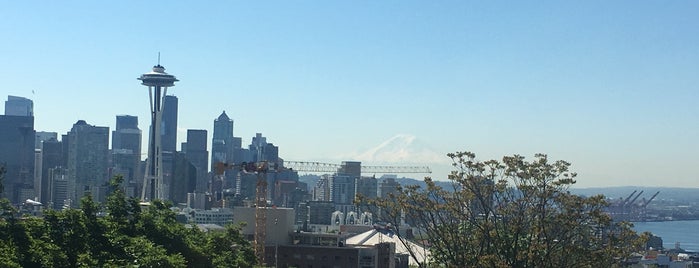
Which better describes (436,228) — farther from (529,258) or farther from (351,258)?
(351,258)

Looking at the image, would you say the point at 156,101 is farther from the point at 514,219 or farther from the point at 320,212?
the point at 514,219

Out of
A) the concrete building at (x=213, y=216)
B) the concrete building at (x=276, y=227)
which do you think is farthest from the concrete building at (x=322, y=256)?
the concrete building at (x=213, y=216)

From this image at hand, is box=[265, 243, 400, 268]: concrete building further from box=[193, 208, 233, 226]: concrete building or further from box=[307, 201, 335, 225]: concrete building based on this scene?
box=[307, 201, 335, 225]: concrete building

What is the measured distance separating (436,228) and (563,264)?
13.1 ft

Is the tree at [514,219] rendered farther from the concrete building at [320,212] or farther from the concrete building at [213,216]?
the concrete building at [320,212]

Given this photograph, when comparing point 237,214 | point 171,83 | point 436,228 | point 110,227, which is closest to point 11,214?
point 110,227

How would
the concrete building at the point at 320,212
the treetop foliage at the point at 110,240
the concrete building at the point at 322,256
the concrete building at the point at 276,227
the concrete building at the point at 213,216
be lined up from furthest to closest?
the concrete building at the point at 320,212, the concrete building at the point at 213,216, the concrete building at the point at 276,227, the concrete building at the point at 322,256, the treetop foliage at the point at 110,240

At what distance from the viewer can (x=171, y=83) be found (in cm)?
17238

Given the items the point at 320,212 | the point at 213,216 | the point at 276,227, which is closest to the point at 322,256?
the point at 276,227

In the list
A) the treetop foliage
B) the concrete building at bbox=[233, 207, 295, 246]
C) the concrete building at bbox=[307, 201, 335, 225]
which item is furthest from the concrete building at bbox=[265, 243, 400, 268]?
the concrete building at bbox=[307, 201, 335, 225]

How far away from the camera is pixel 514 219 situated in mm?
30062

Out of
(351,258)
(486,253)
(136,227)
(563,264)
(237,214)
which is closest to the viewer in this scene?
(563,264)

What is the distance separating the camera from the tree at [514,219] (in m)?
29.2

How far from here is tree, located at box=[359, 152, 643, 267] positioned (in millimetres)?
29188
